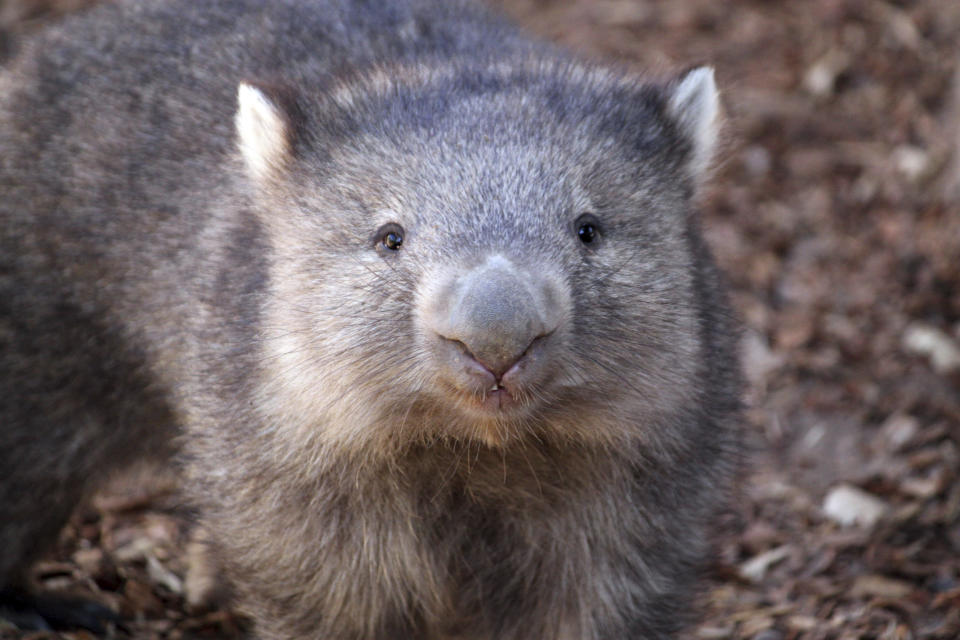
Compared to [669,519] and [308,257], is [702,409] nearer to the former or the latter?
[669,519]

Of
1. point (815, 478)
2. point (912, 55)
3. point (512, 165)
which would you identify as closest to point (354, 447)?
point (512, 165)

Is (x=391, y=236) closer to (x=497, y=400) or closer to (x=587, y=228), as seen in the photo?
(x=587, y=228)

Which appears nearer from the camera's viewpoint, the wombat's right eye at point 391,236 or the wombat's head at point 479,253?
the wombat's head at point 479,253

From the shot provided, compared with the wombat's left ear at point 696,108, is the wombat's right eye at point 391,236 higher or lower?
lower

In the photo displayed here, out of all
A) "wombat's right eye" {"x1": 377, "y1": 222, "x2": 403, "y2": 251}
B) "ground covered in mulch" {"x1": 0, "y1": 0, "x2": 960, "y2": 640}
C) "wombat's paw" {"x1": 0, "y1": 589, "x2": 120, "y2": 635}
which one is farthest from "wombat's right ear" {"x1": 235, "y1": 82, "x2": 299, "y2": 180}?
"wombat's paw" {"x1": 0, "y1": 589, "x2": 120, "y2": 635}

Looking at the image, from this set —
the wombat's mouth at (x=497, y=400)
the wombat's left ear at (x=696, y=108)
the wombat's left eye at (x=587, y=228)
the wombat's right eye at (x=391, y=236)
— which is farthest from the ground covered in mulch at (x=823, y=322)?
the wombat's mouth at (x=497, y=400)

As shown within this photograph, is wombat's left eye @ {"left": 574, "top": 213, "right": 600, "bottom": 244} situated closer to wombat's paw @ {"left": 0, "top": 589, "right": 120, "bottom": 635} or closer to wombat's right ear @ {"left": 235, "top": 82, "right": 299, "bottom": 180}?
A: wombat's right ear @ {"left": 235, "top": 82, "right": 299, "bottom": 180}

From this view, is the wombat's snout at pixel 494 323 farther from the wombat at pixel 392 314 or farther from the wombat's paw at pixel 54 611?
the wombat's paw at pixel 54 611
